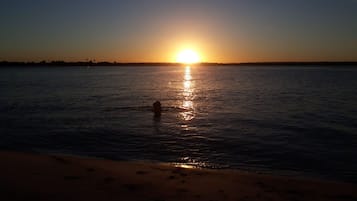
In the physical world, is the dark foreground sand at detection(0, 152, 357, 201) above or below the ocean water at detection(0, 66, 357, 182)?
above

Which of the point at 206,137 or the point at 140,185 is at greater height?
the point at 140,185

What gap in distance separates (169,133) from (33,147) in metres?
6.68

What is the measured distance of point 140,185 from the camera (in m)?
9.08

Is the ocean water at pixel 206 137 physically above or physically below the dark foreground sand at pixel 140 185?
below

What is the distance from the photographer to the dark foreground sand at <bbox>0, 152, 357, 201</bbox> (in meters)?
8.12

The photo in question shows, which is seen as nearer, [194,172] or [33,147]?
[194,172]

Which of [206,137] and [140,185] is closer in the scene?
[140,185]

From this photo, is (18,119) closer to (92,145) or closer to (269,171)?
(92,145)

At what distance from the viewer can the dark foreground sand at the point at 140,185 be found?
8.12m

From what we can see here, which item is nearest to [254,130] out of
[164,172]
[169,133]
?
[169,133]

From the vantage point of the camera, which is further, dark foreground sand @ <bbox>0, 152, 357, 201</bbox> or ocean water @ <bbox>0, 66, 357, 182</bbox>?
ocean water @ <bbox>0, 66, 357, 182</bbox>

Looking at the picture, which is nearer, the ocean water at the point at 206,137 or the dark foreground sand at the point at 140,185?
the dark foreground sand at the point at 140,185

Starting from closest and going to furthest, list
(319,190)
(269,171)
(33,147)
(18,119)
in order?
1. (319,190)
2. (269,171)
3. (33,147)
4. (18,119)

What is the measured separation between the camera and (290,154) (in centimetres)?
1429
